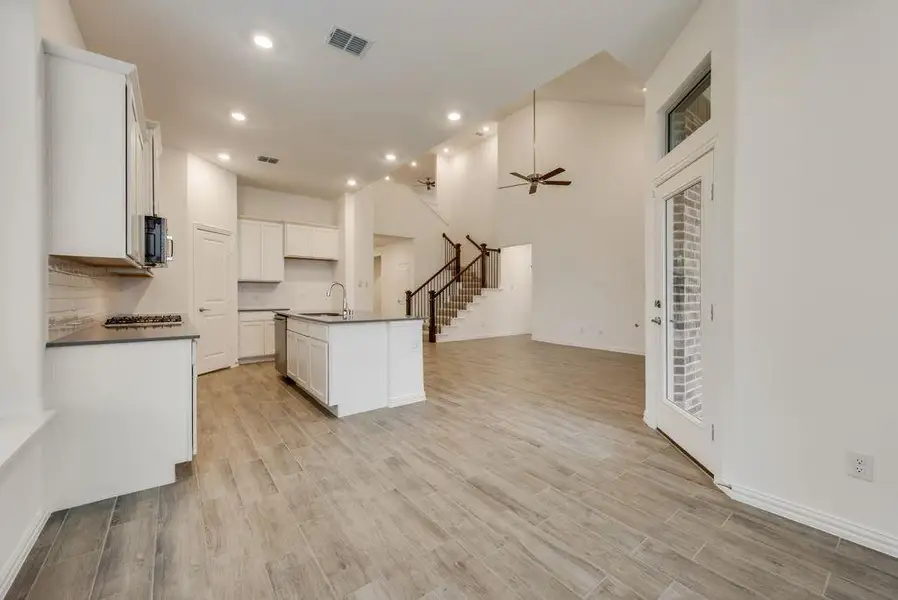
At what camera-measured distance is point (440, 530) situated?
1.87 meters

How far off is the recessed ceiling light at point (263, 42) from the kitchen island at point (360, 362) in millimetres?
2184

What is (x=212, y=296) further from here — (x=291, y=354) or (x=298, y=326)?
(x=298, y=326)

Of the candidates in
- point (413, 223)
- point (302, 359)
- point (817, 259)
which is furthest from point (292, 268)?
point (817, 259)

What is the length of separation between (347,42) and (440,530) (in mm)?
3190

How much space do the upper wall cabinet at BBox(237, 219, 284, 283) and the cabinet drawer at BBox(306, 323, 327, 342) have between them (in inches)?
115

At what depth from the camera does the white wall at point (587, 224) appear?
7.21 m

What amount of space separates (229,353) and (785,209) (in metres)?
6.45

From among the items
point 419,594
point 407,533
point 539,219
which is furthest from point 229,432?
point 539,219

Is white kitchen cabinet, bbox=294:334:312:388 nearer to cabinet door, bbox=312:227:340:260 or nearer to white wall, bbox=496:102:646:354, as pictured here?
cabinet door, bbox=312:227:340:260

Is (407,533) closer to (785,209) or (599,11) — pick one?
(785,209)

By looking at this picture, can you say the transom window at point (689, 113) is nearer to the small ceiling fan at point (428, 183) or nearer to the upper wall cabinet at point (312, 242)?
the upper wall cabinet at point (312, 242)

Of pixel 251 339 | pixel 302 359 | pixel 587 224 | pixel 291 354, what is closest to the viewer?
pixel 302 359

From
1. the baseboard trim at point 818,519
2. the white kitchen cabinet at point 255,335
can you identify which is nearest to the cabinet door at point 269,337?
the white kitchen cabinet at point 255,335

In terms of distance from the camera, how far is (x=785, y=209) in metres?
1.96
